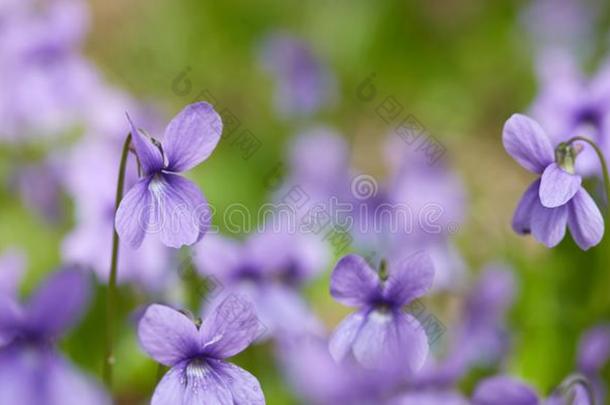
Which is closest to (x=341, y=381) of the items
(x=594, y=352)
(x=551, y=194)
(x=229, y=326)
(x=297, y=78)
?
(x=229, y=326)

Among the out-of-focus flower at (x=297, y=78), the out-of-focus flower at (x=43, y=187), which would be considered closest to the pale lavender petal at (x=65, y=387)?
the out-of-focus flower at (x=43, y=187)

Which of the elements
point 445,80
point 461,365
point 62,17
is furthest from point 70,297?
point 445,80

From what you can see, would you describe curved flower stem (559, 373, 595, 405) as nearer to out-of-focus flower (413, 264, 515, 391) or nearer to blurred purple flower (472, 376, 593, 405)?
blurred purple flower (472, 376, 593, 405)

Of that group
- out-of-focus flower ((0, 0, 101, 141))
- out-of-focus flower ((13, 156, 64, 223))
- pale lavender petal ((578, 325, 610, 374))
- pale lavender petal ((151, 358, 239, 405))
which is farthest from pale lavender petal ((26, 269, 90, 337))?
out-of-focus flower ((0, 0, 101, 141))

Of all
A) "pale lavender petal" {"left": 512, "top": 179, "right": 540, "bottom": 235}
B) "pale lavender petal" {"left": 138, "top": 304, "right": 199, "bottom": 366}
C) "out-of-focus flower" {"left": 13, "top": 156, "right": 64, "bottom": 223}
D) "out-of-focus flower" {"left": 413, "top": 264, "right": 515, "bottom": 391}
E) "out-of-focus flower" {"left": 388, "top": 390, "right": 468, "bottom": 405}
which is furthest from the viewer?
"out-of-focus flower" {"left": 13, "top": 156, "right": 64, "bottom": 223}

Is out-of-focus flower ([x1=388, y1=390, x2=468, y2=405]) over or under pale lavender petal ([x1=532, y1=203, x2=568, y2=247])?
under

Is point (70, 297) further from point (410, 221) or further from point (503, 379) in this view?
point (410, 221)

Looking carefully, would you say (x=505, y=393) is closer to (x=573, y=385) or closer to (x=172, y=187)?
(x=573, y=385)
